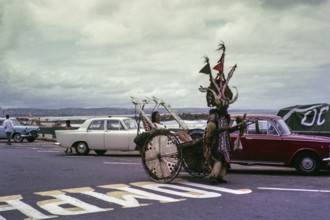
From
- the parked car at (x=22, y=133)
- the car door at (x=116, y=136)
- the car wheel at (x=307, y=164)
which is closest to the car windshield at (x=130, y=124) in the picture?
the car door at (x=116, y=136)

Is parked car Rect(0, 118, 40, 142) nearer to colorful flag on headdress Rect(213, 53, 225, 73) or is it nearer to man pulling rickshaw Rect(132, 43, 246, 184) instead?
man pulling rickshaw Rect(132, 43, 246, 184)

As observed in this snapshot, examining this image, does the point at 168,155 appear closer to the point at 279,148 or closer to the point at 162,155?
the point at 162,155

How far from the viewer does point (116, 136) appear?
20.0 metres

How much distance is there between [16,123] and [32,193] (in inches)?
964

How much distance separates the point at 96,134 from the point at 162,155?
32.4 feet

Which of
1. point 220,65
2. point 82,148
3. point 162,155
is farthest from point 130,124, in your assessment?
point 162,155

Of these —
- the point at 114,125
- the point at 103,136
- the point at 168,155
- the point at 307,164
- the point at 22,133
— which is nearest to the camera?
the point at 168,155

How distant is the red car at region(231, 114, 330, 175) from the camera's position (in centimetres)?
1327

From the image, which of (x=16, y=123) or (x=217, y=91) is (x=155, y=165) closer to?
(x=217, y=91)

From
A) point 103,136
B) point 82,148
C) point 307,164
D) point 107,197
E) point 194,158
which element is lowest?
point 107,197

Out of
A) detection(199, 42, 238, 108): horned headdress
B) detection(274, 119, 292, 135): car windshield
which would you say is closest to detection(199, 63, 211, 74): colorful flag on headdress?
detection(199, 42, 238, 108): horned headdress

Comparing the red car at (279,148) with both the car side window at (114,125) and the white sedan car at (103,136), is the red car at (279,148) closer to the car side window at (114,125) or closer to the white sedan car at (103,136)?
the white sedan car at (103,136)

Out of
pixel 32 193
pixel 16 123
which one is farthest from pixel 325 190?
pixel 16 123

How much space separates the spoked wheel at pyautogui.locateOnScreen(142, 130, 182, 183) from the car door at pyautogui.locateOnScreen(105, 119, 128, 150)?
874 centimetres
